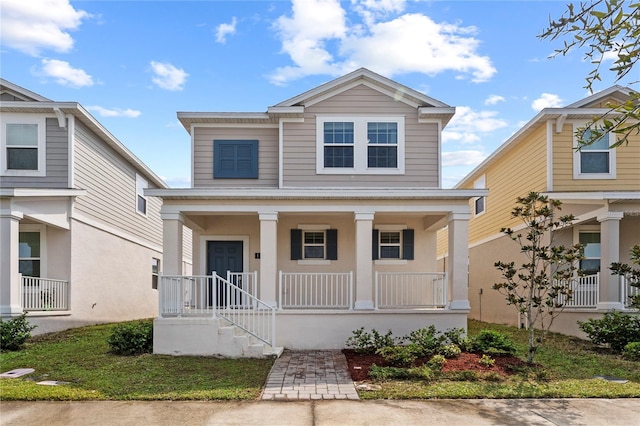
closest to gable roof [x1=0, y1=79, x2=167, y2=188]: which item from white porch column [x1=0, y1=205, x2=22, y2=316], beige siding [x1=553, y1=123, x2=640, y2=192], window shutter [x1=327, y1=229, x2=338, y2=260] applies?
white porch column [x1=0, y1=205, x2=22, y2=316]

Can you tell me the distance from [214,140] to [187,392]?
7346mm

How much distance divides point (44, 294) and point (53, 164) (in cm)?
353

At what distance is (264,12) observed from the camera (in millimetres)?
9992

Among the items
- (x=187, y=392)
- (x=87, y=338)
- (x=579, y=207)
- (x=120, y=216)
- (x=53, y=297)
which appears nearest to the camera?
(x=187, y=392)

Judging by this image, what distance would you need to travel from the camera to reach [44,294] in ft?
39.2

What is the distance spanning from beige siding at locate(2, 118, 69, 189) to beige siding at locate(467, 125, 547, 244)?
13493 millimetres

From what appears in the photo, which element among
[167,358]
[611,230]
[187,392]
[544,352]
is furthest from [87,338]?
[611,230]

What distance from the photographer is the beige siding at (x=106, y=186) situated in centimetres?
1348

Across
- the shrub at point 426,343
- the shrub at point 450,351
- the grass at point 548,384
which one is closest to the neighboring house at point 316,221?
the shrub at point 426,343

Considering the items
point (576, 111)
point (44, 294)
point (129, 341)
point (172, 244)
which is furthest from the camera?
point (576, 111)

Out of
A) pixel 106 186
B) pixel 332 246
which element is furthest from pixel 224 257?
pixel 106 186

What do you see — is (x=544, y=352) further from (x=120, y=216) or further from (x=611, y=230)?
(x=120, y=216)

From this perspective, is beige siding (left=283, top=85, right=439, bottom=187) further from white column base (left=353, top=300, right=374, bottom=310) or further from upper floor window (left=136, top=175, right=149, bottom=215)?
upper floor window (left=136, top=175, right=149, bottom=215)

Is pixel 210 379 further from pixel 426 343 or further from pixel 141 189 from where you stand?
Result: pixel 141 189
